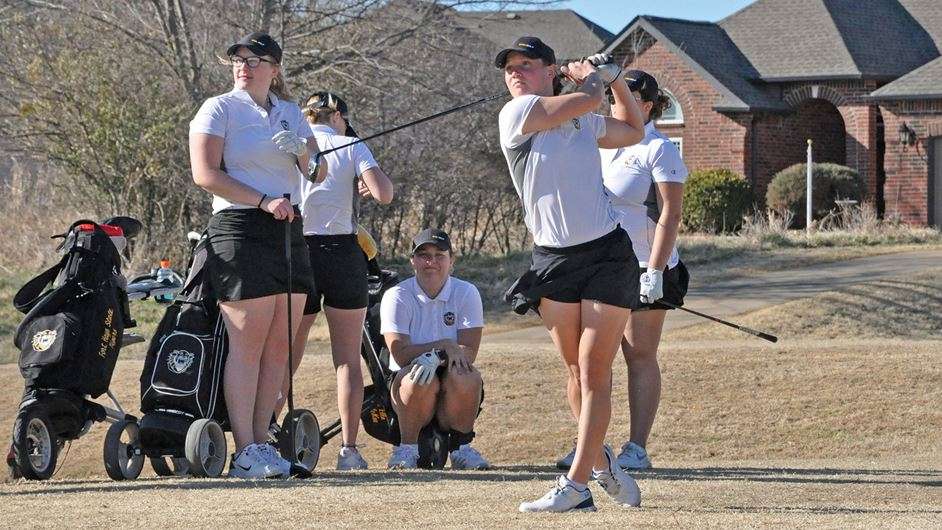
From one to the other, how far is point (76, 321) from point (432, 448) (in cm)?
211

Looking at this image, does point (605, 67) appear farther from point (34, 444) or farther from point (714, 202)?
point (714, 202)

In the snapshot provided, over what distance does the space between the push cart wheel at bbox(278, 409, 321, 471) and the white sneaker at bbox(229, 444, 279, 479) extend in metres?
0.41

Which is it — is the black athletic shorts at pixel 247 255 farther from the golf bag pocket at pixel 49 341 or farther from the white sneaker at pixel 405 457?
the white sneaker at pixel 405 457

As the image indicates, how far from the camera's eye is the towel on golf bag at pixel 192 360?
7426mm

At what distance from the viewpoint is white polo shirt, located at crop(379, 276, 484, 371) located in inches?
351

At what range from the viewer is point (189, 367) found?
7.42 m

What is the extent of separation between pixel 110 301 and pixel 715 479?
10.2 feet

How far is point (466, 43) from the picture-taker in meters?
22.2

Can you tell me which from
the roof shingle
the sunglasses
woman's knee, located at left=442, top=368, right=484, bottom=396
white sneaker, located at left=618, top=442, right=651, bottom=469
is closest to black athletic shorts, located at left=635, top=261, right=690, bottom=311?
white sneaker, located at left=618, top=442, right=651, bottom=469

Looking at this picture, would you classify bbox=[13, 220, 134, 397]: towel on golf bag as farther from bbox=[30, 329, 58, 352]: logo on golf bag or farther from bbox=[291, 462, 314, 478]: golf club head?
bbox=[291, 462, 314, 478]: golf club head

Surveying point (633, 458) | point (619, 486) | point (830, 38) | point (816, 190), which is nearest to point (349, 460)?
point (633, 458)

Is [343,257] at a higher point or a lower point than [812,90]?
lower

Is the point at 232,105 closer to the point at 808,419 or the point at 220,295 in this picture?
the point at 220,295

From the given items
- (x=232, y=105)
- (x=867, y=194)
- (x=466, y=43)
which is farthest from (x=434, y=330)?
(x=867, y=194)
